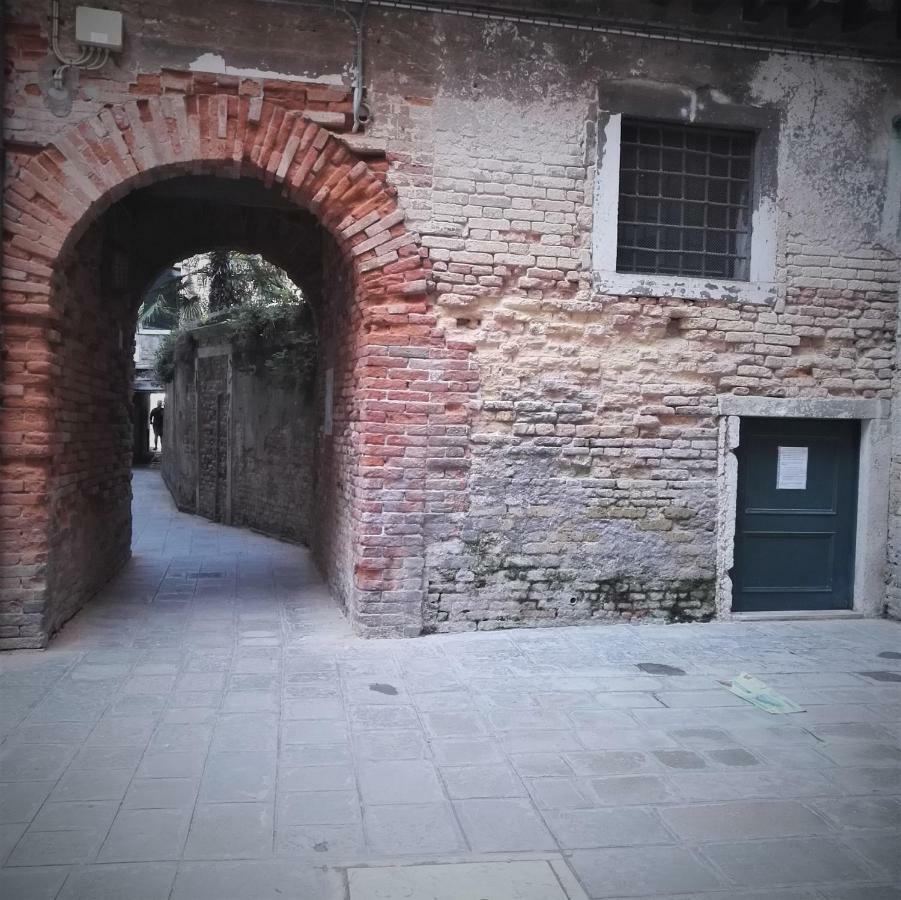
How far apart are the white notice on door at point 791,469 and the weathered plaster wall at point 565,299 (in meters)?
0.52

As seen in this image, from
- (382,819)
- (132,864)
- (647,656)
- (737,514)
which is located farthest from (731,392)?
(132,864)

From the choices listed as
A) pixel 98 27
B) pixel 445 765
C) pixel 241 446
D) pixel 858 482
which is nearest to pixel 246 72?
pixel 98 27

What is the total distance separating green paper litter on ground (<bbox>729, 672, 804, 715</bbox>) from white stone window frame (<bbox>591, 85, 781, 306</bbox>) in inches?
113

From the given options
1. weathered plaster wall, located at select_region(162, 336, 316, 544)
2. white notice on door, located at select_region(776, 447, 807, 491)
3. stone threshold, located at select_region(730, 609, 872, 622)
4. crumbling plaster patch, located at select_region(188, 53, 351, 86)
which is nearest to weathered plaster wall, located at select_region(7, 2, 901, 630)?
crumbling plaster patch, located at select_region(188, 53, 351, 86)

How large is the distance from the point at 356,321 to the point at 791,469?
3742 mm

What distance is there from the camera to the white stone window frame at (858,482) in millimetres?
6344

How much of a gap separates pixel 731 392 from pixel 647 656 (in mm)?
2216

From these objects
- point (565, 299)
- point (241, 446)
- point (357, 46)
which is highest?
A: point (357, 46)

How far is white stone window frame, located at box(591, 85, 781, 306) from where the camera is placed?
19.9ft

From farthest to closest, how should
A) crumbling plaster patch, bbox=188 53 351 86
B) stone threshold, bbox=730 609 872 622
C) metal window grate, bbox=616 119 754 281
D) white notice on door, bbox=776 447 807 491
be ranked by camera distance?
white notice on door, bbox=776 447 807 491
stone threshold, bbox=730 609 872 622
metal window grate, bbox=616 119 754 281
crumbling plaster patch, bbox=188 53 351 86

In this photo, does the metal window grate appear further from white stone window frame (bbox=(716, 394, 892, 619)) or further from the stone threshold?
the stone threshold

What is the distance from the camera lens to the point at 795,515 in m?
6.68

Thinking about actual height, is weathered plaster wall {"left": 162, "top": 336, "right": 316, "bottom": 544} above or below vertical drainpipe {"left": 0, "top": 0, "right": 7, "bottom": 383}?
below

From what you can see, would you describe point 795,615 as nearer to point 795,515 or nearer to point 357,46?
point 795,515
